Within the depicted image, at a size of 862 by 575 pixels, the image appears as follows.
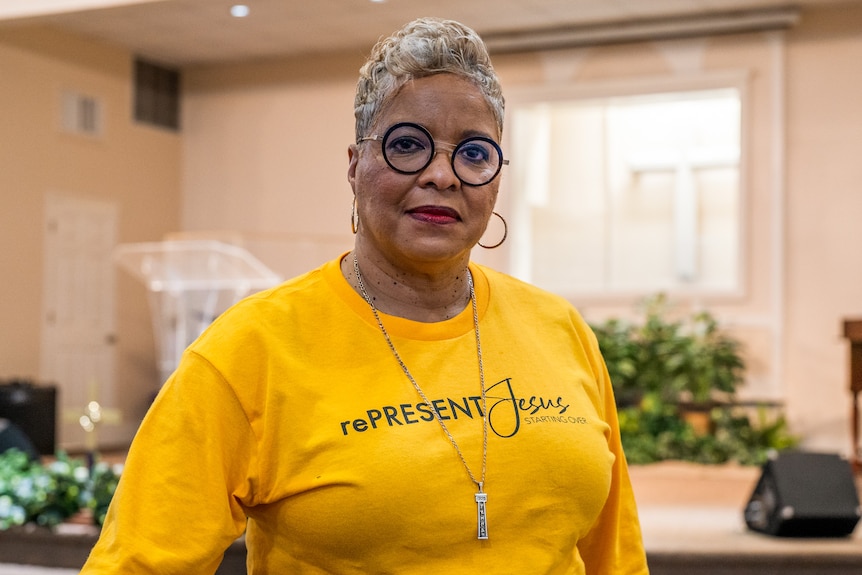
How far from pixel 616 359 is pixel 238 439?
691 centimetres

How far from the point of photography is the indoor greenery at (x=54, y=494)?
3639 mm

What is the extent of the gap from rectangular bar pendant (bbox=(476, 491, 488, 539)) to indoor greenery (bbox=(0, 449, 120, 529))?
100 inches

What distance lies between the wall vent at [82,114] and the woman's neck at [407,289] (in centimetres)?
978

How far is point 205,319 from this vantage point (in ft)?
25.1

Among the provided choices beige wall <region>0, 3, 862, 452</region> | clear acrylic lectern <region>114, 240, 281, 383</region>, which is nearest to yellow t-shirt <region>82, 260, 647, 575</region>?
clear acrylic lectern <region>114, 240, 281, 383</region>

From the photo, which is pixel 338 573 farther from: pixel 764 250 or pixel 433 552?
pixel 764 250

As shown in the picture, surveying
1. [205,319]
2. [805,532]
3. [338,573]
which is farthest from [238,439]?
[205,319]

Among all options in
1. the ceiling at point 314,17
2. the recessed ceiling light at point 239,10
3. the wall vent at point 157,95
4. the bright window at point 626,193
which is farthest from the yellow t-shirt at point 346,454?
the wall vent at point 157,95

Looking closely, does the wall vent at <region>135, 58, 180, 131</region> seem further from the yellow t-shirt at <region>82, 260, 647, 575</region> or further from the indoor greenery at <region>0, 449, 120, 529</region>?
the yellow t-shirt at <region>82, 260, 647, 575</region>

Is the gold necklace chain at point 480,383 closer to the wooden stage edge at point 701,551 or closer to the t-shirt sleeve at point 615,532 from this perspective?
the t-shirt sleeve at point 615,532

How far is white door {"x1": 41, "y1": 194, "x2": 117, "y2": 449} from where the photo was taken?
10.3m

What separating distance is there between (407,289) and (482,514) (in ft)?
0.98

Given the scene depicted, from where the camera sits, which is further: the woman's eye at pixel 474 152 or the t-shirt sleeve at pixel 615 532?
the t-shirt sleeve at pixel 615 532

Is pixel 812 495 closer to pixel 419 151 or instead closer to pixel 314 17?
pixel 419 151
